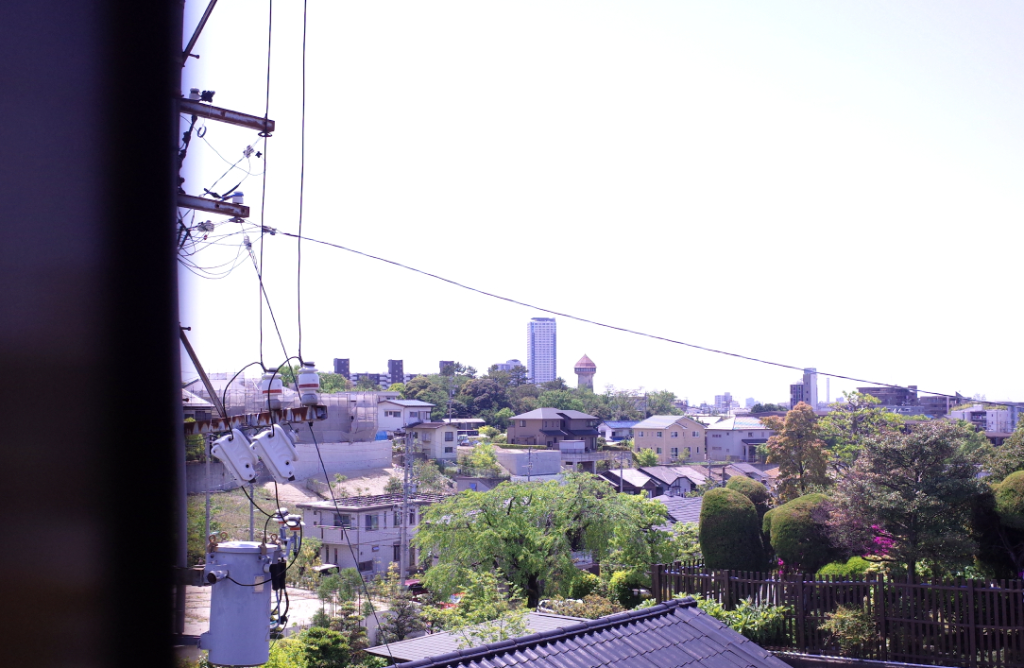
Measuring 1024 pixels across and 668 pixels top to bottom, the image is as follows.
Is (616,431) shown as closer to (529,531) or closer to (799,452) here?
(799,452)

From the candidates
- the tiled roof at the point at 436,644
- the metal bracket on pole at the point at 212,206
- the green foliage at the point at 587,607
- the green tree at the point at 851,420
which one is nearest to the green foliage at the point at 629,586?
the green foliage at the point at 587,607

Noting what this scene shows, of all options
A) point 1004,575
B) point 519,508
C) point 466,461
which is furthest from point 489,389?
point 1004,575

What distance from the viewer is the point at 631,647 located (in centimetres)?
528

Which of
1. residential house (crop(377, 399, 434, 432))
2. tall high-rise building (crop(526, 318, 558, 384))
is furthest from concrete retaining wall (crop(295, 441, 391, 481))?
tall high-rise building (crop(526, 318, 558, 384))

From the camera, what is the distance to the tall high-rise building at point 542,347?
170 m

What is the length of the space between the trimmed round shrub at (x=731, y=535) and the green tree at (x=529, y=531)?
6.19 ft

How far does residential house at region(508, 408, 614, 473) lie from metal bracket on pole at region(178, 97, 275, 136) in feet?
122

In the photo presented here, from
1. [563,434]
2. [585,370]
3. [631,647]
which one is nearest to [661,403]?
[585,370]

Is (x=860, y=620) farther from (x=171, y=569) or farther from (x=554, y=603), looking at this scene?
(x=171, y=569)

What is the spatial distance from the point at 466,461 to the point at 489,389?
25.7 meters

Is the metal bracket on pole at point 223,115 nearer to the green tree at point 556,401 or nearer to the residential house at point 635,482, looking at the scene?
the residential house at point 635,482

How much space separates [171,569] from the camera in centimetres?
322

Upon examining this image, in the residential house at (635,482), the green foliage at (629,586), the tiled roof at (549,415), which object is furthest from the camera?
the tiled roof at (549,415)

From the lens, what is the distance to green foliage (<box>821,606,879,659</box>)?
929cm
